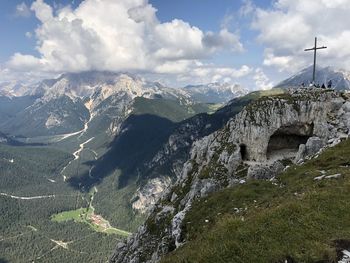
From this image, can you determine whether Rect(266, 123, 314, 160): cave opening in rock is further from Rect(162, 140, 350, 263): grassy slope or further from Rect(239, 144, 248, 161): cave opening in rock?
Rect(162, 140, 350, 263): grassy slope

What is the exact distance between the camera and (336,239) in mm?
26938

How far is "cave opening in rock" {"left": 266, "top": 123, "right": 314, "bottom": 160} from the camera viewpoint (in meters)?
78.6

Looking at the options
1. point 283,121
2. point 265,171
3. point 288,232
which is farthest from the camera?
point 283,121

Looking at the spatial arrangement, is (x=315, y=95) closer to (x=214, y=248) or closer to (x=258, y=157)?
(x=258, y=157)

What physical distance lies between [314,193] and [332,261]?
9.33 metres

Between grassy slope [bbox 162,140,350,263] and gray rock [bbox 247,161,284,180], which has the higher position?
grassy slope [bbox 162,140,350,263]

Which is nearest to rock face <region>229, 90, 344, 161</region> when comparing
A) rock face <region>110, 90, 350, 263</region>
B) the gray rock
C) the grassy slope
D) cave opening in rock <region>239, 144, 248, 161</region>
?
rock face <region>110, 90, 350, 263</region>

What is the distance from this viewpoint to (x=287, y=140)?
270ft

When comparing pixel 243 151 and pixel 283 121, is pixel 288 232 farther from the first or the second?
pixel 243 151

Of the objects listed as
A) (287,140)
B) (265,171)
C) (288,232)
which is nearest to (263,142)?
(287,140)

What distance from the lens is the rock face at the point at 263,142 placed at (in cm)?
7106

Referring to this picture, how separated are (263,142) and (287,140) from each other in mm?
6766

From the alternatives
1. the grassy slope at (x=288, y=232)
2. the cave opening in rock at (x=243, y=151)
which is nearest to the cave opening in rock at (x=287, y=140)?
the cave opening in rock at (x=243, y=151)

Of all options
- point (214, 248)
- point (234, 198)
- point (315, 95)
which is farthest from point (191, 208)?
point (315, 95)
